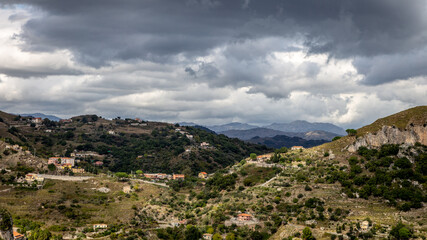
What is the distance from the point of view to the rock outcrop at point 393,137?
9175 centimetres

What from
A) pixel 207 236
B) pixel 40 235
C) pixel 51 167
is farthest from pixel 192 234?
pixel 51 167

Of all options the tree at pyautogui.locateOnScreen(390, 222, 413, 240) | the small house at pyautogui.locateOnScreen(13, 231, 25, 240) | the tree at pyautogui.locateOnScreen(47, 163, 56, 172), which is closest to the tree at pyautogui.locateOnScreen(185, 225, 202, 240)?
the small house at pyautogui.locateOnScreen(13, 231, 25, 240)

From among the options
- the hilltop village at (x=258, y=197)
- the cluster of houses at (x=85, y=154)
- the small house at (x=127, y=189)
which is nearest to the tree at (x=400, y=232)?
the hilltop village at (x=258, y=197)

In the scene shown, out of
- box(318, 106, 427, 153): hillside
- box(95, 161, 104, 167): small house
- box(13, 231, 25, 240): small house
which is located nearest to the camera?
box(13, 231, 25, 240): small house

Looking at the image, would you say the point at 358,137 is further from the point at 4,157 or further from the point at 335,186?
the point at 4,157

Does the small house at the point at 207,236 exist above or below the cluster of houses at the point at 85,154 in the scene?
below

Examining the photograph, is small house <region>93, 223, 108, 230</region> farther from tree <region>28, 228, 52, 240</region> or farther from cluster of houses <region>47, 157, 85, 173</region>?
cluster of houses <region>47, 157, 85, 173</region>

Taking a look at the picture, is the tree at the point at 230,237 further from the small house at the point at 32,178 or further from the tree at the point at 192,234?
the small house at the point at 32,178

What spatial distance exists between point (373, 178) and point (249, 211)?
27.7 m

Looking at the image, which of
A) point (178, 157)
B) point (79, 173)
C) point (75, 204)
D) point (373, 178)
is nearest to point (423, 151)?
point (373, 178)

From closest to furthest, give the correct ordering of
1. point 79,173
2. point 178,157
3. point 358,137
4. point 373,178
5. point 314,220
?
point 314,220, point 373,178, point 358,137, point 79,173, point 178,157

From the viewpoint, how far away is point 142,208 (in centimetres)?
10056

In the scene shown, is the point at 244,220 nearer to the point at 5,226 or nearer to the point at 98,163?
the point at 5,226

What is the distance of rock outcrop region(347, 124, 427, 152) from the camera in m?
91.8
